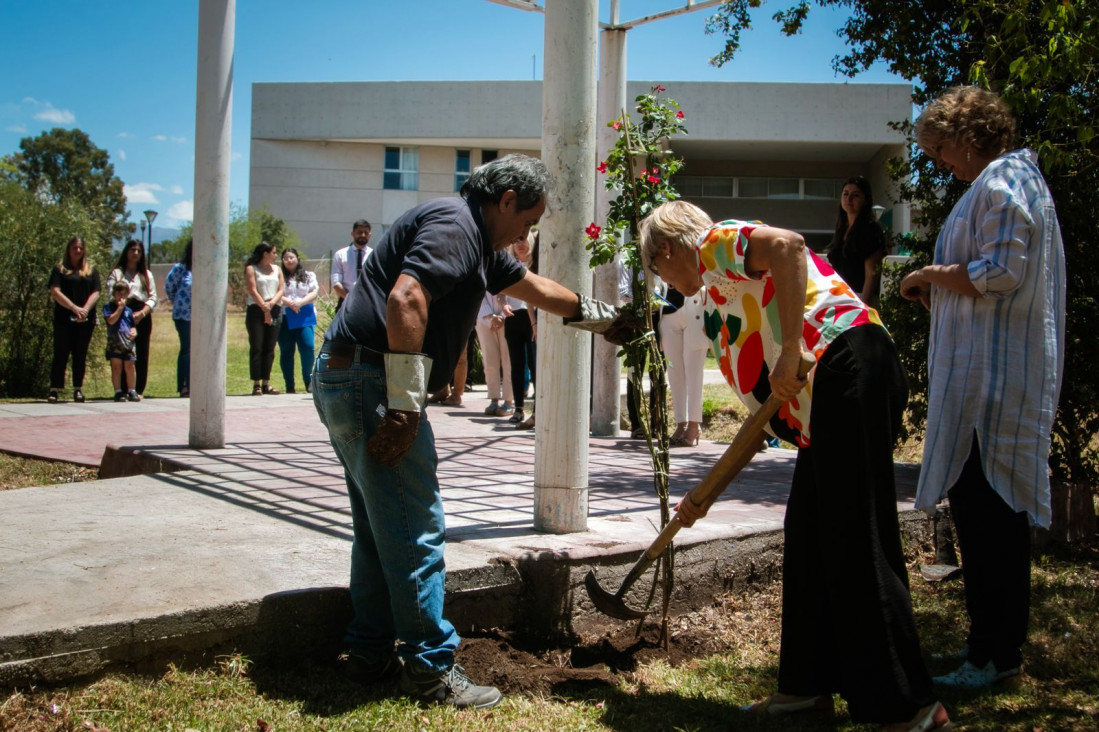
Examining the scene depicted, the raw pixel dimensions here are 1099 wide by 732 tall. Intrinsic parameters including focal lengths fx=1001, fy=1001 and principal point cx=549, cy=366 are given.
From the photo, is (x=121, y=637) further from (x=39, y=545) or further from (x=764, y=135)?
(x=764, y=135)

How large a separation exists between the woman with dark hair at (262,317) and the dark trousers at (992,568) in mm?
8804

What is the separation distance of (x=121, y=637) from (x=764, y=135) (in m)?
31.9

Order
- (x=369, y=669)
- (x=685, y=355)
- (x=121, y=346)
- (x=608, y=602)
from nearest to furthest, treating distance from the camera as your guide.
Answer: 1. (x=369, y=669)
2. (x=608, y=602)
3. (x=685, y=355)
4. (x=121, y=346)

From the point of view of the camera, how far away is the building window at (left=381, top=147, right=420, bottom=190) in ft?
128

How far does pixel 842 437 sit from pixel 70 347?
33.0 ft

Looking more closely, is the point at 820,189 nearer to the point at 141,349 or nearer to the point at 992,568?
the point at 141,349

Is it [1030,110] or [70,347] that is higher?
[1030,110]

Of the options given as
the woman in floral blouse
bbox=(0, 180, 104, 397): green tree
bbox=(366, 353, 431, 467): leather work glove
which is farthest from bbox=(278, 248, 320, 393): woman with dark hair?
the woman in floral blouse

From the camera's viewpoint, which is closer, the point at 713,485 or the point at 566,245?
the point at 713,485

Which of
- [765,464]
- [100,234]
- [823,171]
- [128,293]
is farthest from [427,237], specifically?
[823,171]

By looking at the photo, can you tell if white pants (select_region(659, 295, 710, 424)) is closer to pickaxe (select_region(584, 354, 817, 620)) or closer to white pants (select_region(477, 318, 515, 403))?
white pants (select_region(477, 318, 515, 403))

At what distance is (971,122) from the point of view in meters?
3.43

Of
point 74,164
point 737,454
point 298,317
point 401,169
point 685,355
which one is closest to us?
point 737,454

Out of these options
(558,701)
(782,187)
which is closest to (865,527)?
(558,701)
